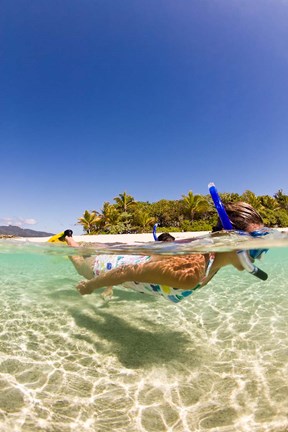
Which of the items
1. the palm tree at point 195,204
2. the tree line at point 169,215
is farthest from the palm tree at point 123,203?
the palm tree at point 195,204

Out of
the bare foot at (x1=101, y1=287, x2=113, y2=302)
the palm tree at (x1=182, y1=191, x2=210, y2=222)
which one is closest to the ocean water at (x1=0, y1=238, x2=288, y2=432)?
the bare foot at (x1=101, y1=287, x2=113, y2=302)

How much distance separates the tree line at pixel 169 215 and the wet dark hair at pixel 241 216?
2815 cm

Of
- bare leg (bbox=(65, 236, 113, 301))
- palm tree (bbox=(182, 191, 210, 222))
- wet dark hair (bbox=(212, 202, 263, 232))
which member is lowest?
bare leg (bbox=(65, 236, 113, 301))

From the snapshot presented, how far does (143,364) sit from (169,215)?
1347 inches

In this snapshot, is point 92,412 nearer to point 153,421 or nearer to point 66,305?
point 153,421

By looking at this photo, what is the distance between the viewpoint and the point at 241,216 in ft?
10.3

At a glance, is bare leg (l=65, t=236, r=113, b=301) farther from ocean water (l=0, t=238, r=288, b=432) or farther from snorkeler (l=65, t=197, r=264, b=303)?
snorkeler (l=65, t=197, r=264, b=303)

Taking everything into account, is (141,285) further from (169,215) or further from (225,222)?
(169,215)

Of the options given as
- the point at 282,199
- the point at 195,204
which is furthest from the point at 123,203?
the point at 282,199

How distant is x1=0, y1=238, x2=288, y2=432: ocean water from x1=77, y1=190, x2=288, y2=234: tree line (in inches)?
1034

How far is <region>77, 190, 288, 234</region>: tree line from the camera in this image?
32.9m

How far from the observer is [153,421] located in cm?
227

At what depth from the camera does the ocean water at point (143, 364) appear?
229 centimetres

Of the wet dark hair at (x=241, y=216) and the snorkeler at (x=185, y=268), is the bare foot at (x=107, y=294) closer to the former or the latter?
the snorkeler at (x=185, y=268)
